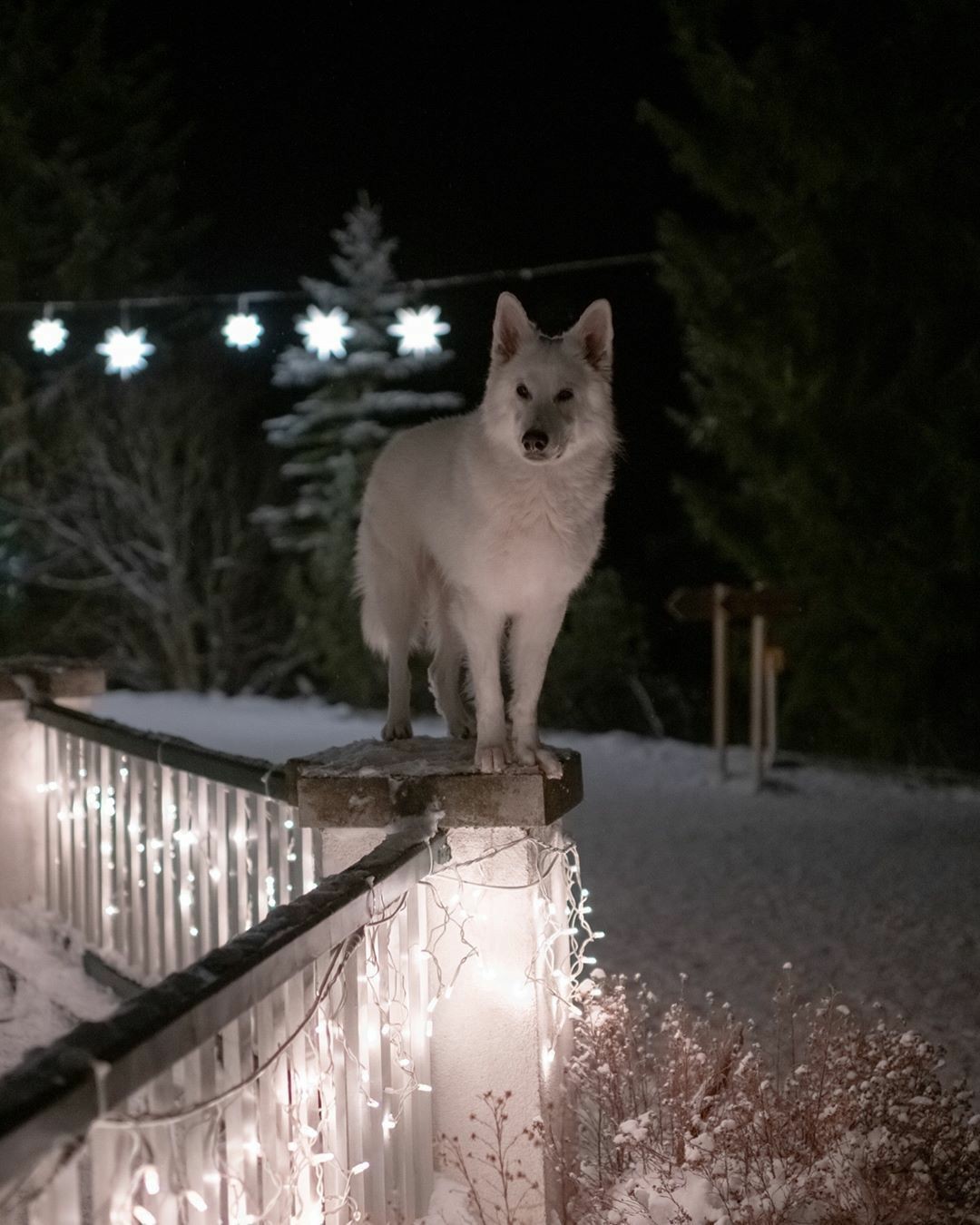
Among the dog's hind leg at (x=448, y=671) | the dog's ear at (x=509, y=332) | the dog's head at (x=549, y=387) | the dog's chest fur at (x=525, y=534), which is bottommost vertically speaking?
the dog's hind leg at (x=448, y=671)

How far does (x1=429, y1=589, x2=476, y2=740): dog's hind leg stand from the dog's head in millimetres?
891

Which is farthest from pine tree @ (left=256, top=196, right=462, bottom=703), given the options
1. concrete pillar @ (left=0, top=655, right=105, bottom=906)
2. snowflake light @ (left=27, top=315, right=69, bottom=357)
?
concrete pillar @ (left=0, top=655, right=105, bottom=906)

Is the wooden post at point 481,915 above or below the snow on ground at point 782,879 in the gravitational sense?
above

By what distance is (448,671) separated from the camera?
408cm

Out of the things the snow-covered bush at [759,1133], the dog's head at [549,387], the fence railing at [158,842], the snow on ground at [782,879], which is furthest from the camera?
the snow on ground at [782,879]

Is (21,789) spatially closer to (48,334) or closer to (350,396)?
(48,334)

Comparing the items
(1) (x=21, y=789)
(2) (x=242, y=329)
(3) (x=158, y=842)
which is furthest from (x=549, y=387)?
(2) (x=242, y=329)

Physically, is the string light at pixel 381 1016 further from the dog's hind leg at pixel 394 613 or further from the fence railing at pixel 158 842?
the dog's hind leg at pixel 394 613

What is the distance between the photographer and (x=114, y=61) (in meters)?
21.9

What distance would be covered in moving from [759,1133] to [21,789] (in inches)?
141

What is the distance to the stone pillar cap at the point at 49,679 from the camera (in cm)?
518

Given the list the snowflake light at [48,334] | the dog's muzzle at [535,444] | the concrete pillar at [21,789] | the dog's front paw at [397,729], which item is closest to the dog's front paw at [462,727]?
the dog's front paw at [397,729]

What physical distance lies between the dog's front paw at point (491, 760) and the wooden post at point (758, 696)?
7.59 meters

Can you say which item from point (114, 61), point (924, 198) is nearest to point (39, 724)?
point (924, 198)
